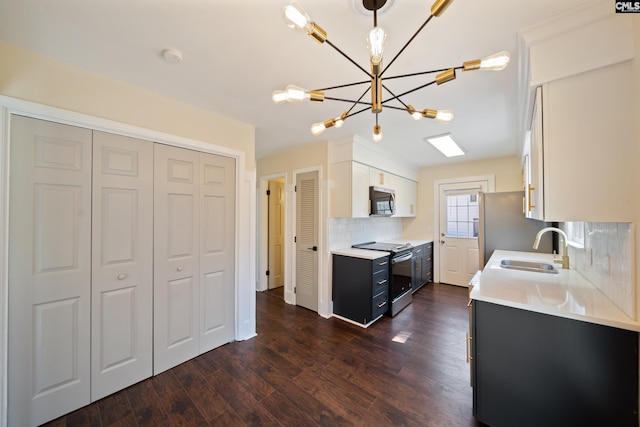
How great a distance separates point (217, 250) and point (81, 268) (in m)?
0.99

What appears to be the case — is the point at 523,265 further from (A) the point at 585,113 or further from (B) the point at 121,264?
(B) the point at 121,264

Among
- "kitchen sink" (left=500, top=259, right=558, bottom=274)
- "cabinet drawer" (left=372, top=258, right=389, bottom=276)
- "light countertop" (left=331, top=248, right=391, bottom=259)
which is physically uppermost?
"light countertop" (left=331, top=248, right=391, bottom=259)

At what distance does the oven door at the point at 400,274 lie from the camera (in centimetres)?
325

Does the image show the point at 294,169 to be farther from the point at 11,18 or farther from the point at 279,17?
the point at 11,18

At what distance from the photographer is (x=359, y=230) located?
12.8ft

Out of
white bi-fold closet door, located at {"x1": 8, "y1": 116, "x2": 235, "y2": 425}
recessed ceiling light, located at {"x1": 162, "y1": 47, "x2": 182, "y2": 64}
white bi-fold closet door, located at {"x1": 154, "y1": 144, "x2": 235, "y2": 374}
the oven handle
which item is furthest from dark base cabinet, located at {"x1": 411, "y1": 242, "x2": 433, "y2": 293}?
recessed ceiling light, located at {"x1": 162, "y1": 47, "x2": 182, "y2": 64}

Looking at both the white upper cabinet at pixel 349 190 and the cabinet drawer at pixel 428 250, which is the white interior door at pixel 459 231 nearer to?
the cabinet drawer at pixel 428 250

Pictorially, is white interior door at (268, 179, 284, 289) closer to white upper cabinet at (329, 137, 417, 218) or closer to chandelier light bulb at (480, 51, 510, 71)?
white upper cabinet at (329, 137, 417, 218)

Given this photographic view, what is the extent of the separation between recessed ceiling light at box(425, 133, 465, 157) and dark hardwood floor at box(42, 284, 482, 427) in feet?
7.85

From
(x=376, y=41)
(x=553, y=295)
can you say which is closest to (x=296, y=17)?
(x=376, y=41)

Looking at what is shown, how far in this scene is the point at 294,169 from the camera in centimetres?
368

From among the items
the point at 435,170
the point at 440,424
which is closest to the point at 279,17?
the point at 440,424

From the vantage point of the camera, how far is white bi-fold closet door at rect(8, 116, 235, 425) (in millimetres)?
1504

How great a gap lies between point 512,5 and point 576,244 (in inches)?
81.0
